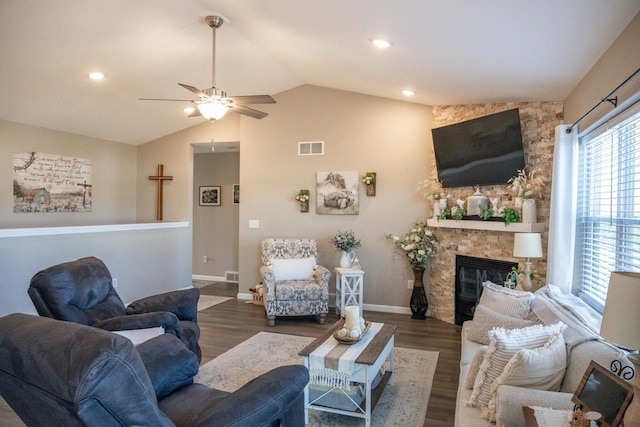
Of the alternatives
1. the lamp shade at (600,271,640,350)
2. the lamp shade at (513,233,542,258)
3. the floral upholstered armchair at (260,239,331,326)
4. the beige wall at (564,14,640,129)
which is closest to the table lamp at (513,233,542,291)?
the lamp shade at (513,233,542,258)

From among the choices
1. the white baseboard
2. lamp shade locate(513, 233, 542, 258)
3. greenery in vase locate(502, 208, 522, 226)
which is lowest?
the white baseboard

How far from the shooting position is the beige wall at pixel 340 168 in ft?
18.3

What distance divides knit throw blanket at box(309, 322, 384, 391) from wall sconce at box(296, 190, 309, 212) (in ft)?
11.0

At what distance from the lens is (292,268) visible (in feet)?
17.7

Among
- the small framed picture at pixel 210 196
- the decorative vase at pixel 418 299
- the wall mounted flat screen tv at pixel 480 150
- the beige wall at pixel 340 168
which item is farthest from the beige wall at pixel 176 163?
the decorative vase at pixel 418 299

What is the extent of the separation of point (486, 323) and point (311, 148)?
3779mm

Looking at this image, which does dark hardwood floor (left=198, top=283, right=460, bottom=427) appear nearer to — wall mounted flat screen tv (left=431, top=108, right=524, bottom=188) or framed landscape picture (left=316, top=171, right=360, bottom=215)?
framed landscape picture (left=316, top=171, right=360, bottom=215)

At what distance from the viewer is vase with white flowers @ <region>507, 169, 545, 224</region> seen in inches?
166

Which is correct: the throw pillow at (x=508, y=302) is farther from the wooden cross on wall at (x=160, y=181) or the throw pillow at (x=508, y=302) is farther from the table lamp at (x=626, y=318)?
the wooden cross on wall at (x=160, y=181)

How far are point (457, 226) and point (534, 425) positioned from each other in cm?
357

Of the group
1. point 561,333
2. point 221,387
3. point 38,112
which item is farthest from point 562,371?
point 38,112

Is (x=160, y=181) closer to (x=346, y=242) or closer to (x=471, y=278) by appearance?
(x=346, y=242)

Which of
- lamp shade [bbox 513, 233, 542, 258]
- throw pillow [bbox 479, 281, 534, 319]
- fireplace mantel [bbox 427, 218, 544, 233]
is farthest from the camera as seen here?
fireplace mantel [bbox 427, 218, 544, 233]

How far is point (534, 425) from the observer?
1531mm
